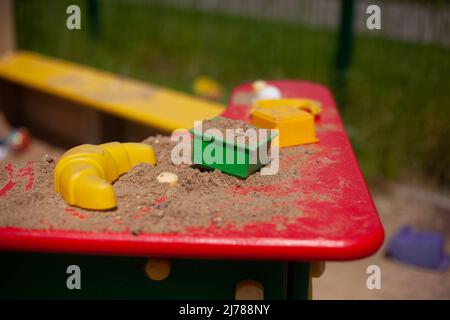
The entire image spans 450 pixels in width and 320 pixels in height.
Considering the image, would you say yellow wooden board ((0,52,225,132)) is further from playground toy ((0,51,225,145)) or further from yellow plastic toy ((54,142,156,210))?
yellow plastic toy ((54,142,156,210))

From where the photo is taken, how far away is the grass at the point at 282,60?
131 inches

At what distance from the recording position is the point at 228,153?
1.34 meters

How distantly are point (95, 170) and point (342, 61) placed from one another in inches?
102

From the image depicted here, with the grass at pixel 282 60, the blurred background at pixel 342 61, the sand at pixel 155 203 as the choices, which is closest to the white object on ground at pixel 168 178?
the sand at pixel 155 203

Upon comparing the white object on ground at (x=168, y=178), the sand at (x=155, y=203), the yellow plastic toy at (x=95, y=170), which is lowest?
the sand at (x=155, y=203)

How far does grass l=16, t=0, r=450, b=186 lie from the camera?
3.33 metres

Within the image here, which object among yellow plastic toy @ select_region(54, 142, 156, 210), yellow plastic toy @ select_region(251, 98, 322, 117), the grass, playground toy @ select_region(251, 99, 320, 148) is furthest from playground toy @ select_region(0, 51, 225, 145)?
yellow plastic toy @ select_region(54, 142, 156, 210)

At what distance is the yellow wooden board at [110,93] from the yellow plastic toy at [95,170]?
1.41m

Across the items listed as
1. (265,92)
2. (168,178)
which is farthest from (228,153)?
(265,92)

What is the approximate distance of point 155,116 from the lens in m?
2.99

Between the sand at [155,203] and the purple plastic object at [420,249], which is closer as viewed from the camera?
the sand at [155,203]

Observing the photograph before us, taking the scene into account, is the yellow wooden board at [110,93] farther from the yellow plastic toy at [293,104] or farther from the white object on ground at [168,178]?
the white object on ground at [168,178]

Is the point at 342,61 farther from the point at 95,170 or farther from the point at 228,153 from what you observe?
the point at 95,170

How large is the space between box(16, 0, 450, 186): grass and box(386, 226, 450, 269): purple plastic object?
2.07ft
